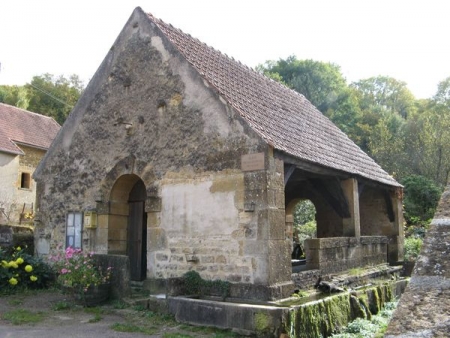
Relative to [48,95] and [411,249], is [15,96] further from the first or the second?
[411,249]

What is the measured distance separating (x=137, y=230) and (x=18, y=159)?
16.3 metres

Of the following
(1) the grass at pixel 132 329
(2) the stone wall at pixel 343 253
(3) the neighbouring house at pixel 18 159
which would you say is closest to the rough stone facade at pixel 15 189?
(3) the neighbouring house at pixel 18 159

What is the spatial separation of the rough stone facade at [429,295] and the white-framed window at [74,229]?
10.3 metres

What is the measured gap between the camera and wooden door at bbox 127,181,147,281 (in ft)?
35.8

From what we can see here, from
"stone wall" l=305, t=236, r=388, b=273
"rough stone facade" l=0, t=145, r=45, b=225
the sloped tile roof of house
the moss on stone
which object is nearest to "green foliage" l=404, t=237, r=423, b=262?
"stone wall" l=305, t=236, r=388, b=273

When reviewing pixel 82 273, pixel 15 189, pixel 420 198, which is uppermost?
pixel 15 189

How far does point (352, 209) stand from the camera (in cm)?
1075

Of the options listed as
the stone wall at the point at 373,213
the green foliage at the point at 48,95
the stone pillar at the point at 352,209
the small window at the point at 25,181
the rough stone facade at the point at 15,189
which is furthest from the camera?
the green foliage at the point at 48,95

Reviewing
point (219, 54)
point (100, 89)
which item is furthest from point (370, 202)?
point (100, 89)

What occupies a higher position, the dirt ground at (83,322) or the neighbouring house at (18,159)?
the neighbouring house at (18,159)

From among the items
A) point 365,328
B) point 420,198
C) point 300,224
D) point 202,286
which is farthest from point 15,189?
point 365,328

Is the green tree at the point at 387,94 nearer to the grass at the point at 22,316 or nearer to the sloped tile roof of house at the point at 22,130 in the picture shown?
the sloped tile roof of house at the point at 22,130

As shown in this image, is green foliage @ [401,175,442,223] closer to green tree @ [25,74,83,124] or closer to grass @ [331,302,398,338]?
grass @ [331,302,398,338]

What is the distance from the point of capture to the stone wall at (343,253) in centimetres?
911
